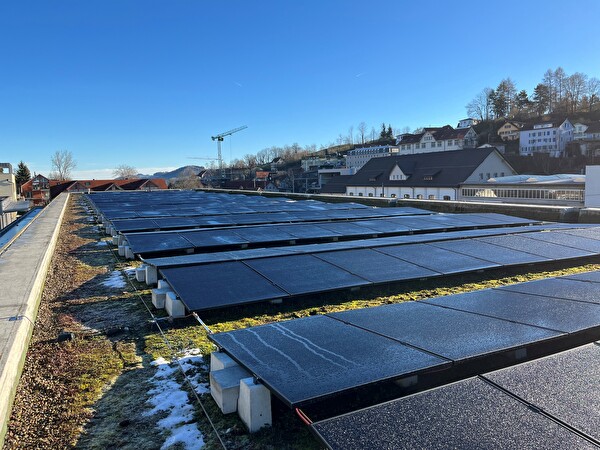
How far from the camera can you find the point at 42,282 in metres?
8.33

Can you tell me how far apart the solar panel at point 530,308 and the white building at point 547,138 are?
112561 millimetres

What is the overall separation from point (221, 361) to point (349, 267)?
439cm

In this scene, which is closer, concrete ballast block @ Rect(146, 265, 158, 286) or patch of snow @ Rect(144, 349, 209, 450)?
patch of snow @ Rect(144, 349, 209, 450)

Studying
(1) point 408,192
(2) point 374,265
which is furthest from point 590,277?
(1) point 408,192

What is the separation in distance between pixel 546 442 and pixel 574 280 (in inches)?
198

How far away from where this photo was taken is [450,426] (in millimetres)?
2805

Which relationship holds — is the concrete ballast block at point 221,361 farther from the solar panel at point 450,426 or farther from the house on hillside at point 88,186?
the house on hillside at point 88,186

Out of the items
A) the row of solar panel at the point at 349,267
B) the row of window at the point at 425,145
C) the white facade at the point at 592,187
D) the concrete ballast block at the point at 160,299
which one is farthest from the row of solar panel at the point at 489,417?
the row of window at the point at 425,145

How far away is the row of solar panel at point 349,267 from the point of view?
6730 millimetres

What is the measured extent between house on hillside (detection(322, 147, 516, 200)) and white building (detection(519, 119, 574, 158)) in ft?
165

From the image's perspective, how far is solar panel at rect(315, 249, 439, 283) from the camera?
7828 mm

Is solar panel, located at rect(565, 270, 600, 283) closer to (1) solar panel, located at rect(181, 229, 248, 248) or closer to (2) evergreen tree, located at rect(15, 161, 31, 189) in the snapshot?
(1) solar panel, located at rect(181, 229, 248, 248)

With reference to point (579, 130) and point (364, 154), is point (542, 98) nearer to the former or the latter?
point (579, 130)

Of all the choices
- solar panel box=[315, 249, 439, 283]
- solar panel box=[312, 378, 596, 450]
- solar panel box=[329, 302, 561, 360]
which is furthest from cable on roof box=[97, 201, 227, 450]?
solar panel box=[315, 249, 439, 283]
